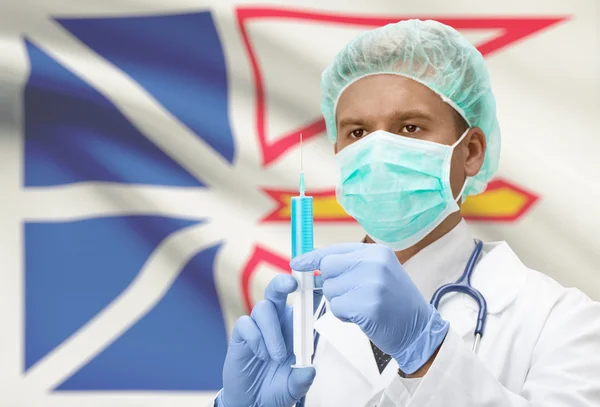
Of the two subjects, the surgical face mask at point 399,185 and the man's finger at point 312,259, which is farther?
the surgical face mask at point 399,185

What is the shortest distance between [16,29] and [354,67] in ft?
3.27

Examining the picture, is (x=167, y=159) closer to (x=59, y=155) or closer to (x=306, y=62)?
(x=59, y=155)

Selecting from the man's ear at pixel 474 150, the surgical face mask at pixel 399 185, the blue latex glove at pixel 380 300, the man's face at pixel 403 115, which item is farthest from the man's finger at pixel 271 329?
the man's ear at pixel 474 150

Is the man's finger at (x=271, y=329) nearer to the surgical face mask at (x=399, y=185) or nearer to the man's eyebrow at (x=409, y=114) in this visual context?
the surgical face mask at (x=399, y=185)

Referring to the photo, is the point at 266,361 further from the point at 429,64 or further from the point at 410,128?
the point at 429,64

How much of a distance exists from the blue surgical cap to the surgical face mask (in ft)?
0.37

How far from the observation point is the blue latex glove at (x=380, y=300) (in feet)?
Answer: 2.95

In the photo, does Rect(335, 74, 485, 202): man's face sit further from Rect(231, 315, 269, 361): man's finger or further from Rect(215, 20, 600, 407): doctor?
Rect(231, 315, 269, 361): man's finger

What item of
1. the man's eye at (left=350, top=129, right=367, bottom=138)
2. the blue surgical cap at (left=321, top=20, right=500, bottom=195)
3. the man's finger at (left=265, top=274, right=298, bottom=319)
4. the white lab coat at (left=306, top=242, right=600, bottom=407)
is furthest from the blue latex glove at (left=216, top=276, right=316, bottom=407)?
the blue surgical cap at (left=321, top=20, right=500, bottom=195)

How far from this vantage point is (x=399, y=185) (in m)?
1.16

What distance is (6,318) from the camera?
1.73m

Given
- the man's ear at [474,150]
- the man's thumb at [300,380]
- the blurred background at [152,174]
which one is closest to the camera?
the man's thumb at [300,380]

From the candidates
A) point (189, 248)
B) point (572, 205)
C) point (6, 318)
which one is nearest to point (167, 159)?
point (189, 248)

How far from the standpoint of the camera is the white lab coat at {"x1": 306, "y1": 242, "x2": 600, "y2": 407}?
0.93 metres
